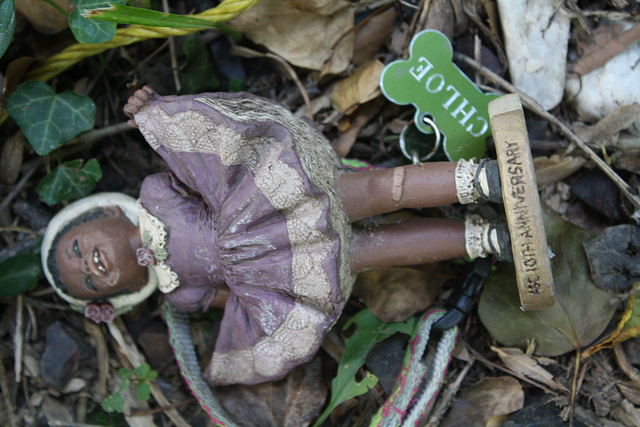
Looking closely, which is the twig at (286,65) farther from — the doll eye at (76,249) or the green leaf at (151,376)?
the green leaf at (151,376)

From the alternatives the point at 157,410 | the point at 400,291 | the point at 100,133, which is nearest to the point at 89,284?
the point at 157,410

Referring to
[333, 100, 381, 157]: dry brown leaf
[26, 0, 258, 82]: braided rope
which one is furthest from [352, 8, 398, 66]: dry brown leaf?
[26, 0, 258, 82]: braided rope

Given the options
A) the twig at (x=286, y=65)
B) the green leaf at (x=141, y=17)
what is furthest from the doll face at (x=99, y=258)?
the twig at (x=286, y=65)

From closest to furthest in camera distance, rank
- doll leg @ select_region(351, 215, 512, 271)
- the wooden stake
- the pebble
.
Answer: the wooden stake → doll leg @ select_region(351, 215, 512, 271) → the pebble

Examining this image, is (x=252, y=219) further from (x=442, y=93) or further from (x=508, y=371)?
(x=508, y=371)

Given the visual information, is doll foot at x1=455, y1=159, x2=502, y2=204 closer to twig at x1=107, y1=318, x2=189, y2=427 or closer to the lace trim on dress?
the lace trim on dress

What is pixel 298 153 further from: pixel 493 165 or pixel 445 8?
pixel 445 8

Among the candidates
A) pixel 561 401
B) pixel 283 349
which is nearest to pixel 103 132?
pixel 283 349
